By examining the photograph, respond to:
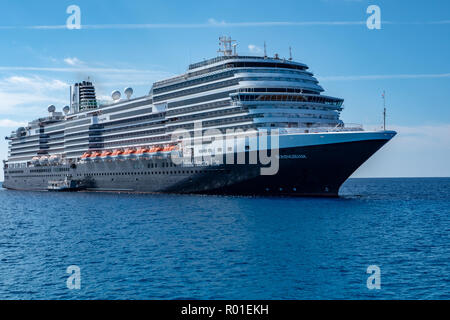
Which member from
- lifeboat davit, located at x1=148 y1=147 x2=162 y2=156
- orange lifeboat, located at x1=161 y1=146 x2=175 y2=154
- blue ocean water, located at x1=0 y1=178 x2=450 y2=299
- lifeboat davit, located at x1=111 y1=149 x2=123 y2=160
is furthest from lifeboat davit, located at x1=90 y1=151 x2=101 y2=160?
blue ocean water, located at x1=0 y1=178 x2=450 y2=299

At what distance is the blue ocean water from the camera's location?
1931 centimetres

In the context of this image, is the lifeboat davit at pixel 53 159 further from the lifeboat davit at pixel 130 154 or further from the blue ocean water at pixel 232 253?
the blue ocean water at pixel 232 253

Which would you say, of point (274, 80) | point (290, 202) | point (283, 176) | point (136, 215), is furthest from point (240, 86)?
point (136, 215)

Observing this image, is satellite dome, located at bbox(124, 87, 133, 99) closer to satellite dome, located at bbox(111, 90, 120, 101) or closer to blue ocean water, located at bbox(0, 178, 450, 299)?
satellite dome, located at bbox(111, 90, 120, 101)

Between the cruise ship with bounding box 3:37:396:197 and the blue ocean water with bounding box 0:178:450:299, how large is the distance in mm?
5751

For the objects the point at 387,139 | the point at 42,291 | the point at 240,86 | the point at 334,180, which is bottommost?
the point at 42,291

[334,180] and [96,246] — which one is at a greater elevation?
[334,180]

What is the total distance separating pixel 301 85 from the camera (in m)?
54.6

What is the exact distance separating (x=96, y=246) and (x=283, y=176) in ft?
81.5

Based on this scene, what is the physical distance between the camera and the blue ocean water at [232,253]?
19312 mm

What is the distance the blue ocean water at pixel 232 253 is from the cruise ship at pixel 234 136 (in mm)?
5751

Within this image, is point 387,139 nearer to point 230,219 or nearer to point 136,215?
point 230,219

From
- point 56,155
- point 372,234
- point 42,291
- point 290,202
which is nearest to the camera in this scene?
point 42,291

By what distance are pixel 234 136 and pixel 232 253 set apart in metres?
28.4
